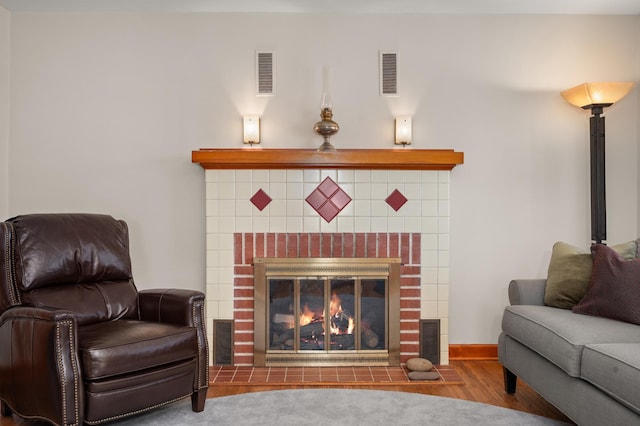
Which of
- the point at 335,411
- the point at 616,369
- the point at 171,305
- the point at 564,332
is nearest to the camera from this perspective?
the point at 616,369

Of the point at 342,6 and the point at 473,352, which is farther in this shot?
the point at 473,352

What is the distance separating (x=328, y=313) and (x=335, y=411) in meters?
0.90

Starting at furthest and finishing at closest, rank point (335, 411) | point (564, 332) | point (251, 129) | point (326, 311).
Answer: point (251, 129) → point (326, 311) → point (335, 411) → point (564, 332)

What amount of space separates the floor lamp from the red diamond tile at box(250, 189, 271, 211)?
2.25 m

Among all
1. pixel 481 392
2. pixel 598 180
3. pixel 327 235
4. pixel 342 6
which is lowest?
pixel 481 392

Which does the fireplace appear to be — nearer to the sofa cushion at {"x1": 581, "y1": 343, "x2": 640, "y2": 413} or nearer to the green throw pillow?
the green throw pillow

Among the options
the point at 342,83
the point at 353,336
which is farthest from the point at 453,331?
the point at 342,83

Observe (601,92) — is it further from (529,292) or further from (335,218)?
(335,218)

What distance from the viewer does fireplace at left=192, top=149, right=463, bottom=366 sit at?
356 centimetres

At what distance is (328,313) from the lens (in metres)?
3.56

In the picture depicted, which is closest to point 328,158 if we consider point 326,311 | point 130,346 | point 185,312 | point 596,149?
point 326,311

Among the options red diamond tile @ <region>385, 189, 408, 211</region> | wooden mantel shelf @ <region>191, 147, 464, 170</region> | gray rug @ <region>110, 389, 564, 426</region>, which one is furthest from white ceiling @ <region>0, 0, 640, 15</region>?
gray rug @ <region>110, 389, 564, 426</region>

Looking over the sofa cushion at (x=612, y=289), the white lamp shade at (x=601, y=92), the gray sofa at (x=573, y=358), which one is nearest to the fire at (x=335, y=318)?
the gray sofa at (x=573, y=358)

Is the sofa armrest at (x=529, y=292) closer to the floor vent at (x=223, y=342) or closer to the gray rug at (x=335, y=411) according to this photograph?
the gray rug at (x=335, y=411)
